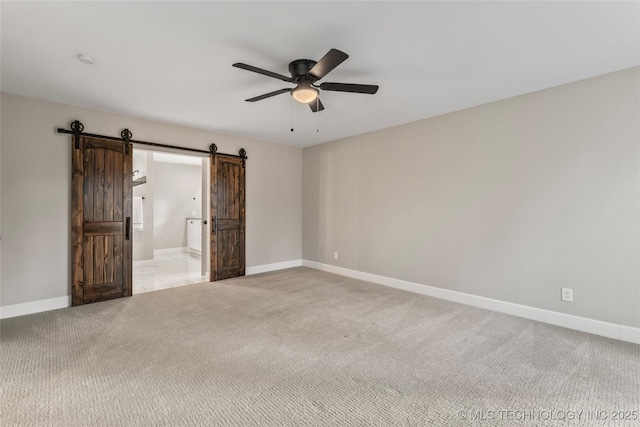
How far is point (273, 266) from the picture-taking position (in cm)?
567

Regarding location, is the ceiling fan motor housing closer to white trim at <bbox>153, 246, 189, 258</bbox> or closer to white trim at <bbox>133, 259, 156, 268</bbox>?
white trim at <bbox>133, 259, 156, 268</bbox>

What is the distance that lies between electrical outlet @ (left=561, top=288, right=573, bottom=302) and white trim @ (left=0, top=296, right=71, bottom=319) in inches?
219

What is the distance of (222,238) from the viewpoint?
4953mm

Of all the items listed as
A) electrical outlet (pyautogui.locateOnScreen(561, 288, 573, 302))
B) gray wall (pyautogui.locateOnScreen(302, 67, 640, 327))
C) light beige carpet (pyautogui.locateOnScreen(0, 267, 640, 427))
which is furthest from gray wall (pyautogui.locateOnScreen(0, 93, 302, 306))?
electrical outlet (pyautogui.locateOnScreen(561, 288, 573, 302))

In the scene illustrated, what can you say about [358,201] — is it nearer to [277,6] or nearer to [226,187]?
[226,187]

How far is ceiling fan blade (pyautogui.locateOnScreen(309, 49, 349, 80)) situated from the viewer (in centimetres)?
200

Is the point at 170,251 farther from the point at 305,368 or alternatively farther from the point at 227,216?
the point at 305,368

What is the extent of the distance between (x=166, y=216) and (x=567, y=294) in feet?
26.3

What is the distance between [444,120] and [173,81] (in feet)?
10.7

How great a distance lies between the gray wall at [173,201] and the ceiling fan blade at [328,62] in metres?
6.53

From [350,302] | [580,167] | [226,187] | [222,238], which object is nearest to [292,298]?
[350,302]

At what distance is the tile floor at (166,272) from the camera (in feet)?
15.2

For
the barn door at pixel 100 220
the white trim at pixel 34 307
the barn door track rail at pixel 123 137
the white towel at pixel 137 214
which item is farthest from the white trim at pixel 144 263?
the barn door track rail at pixel 123 137

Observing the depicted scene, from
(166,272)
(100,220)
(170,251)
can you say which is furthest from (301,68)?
(170,251)
